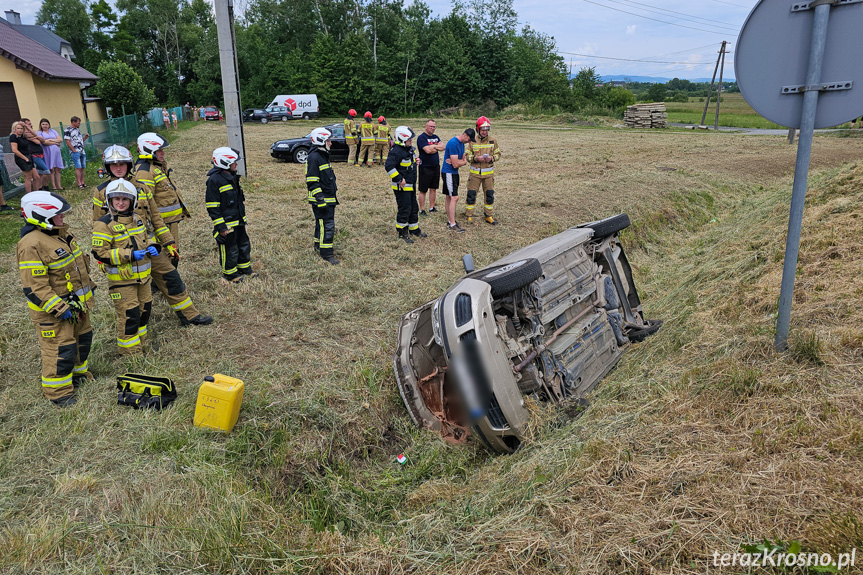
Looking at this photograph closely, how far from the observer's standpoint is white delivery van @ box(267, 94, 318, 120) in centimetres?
3842

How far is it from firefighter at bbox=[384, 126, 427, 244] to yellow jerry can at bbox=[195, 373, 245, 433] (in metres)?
4.86

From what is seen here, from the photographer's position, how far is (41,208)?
4.04 m

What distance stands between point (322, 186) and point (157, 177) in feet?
6.59

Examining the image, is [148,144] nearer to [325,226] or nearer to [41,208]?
[41,208]

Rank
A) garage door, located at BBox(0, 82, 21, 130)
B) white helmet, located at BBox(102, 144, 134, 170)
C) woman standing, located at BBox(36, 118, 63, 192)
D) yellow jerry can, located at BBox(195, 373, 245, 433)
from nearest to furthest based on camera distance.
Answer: yellow jerry can, located at BBox(195, 373, 245, 433) → white helmet, located at BBox(102, 144, 134, 170) → woman standing, located at BBox(36, 118, 63, 192) → garage door, located at BBox(0, 82, 21, 130)

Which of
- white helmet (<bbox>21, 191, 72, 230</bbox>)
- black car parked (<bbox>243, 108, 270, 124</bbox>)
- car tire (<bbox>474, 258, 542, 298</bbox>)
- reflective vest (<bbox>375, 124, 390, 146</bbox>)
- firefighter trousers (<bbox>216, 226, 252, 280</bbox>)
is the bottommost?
firefighter trousers (<bbox>216, 226, 252, 280</bbox>)

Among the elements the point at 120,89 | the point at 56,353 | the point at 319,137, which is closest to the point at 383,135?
the point at 319,137

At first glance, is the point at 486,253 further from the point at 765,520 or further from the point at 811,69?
the point at 765,520

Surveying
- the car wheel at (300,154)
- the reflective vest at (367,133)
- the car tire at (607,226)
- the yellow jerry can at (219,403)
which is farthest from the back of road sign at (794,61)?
the car wheel at (300,154)

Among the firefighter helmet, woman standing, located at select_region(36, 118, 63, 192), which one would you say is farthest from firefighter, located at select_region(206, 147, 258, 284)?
woman standing, located at select_region(36, 118, 63, 192)

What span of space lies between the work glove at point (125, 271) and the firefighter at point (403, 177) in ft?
14.2

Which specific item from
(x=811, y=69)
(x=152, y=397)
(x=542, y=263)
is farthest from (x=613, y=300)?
(x=152, y=397)

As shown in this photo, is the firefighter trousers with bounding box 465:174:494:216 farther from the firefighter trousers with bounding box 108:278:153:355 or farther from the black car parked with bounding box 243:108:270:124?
the black car parked with bounding box 243:108:270:124

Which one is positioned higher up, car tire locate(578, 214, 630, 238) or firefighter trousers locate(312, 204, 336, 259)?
car tire locate(578, 214, 630, 238)
